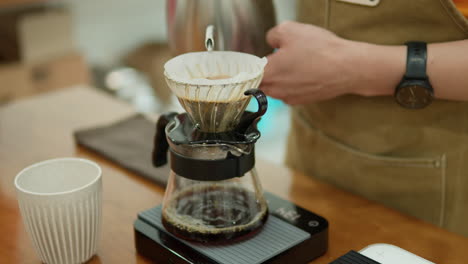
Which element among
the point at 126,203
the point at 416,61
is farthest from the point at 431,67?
the point at 126,203

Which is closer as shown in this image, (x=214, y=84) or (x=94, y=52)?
(x=214, y=84)

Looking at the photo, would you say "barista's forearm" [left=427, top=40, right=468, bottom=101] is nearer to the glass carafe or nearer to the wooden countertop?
the wooden countertop

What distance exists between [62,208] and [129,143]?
1.43 feet

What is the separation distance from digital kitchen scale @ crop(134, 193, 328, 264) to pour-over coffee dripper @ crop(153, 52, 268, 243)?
1 cm

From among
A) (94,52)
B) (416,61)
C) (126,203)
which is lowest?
(94,52)

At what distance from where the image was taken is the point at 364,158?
1.03m

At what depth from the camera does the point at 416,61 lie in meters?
0.88

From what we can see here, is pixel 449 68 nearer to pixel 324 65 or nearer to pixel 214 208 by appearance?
pixel 324 65

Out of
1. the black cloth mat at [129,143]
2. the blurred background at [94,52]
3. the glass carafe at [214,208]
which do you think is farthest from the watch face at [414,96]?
the blurred background at [94,52]

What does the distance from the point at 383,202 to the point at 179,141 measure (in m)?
0.47

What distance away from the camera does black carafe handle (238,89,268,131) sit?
2.29 ft

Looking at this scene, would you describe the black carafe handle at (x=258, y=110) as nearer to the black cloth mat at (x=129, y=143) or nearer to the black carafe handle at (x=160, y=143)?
the black carafe handle at (x=160, y=143)

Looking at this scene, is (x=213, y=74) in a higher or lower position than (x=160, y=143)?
higher

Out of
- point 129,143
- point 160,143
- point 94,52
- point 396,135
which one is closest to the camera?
point 160,143
